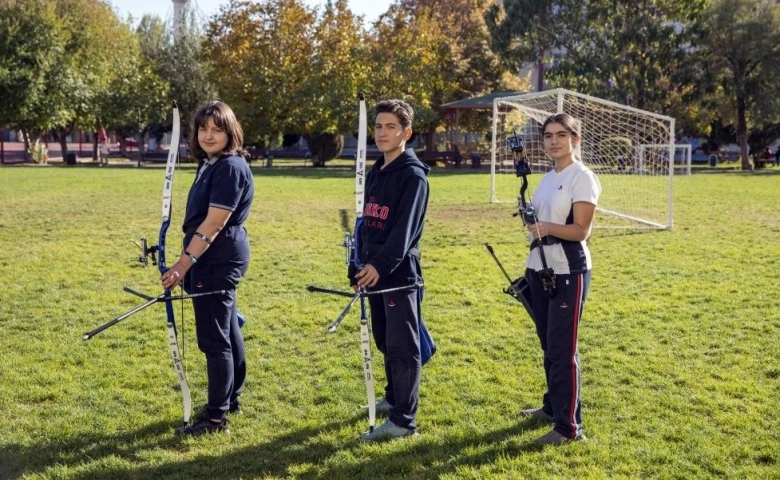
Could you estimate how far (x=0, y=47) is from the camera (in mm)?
34094

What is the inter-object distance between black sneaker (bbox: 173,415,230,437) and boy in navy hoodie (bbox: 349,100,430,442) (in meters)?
0.85

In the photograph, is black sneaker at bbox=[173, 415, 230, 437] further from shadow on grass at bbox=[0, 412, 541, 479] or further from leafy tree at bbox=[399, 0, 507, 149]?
leafy tree at bbox=[399, 0, 507, 149]

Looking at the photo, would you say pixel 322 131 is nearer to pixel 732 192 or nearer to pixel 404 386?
pixel 732 192

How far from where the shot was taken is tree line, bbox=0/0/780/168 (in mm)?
33500

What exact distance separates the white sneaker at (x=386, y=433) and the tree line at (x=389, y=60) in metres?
29.5

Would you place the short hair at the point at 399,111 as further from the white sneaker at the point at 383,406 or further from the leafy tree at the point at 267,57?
the leafy tree at the point at 267,57

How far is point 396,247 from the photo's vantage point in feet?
12.9

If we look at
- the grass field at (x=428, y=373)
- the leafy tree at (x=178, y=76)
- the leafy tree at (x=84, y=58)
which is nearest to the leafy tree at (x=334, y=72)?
the leafy tree at (x=178, y=76)

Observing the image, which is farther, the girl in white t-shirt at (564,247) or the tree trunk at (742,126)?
the tree trunk at (742,126)

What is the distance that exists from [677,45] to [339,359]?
3227 centimetres

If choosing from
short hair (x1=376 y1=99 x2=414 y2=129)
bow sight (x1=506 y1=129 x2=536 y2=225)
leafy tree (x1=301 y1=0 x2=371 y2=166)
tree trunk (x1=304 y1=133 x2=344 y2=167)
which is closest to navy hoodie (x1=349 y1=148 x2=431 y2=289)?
short hair (x1=376 y1=99 x2=414 y2=129)

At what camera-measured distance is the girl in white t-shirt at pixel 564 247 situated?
4000 mm

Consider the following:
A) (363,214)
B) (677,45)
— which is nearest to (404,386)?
(363,214)

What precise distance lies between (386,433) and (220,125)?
6.53ft
